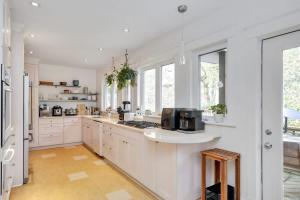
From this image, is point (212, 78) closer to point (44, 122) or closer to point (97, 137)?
point (97, 137)

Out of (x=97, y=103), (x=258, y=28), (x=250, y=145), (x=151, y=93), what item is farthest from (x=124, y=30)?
(x=97, y=103)

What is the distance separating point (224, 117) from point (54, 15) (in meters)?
2.58

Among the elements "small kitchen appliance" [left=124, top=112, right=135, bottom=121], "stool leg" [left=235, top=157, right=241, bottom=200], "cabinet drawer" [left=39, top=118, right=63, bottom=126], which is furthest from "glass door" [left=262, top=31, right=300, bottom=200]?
"cabinet drawer" [left=39, top=118, right=63, bottom=126]

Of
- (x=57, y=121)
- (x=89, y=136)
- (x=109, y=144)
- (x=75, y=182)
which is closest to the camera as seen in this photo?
(x=75, y=182)

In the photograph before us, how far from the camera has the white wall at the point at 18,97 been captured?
272cm

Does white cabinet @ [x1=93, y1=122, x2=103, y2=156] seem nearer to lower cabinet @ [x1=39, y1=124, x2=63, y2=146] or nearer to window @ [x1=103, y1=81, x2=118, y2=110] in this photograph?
window @ [x1=103, y1=81, x2=118, y2=110]

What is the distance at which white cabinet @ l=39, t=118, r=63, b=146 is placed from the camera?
497cm

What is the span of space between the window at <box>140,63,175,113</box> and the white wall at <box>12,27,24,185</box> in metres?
2.13

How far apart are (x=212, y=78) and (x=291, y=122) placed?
106 cm

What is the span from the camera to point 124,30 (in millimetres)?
2959

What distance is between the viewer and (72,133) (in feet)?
17.6

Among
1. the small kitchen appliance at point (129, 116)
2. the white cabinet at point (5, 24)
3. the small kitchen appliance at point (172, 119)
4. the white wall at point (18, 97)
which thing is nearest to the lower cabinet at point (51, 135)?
the white wall at point (18, 97)

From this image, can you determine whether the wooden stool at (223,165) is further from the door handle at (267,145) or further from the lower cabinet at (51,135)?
the lower cabinet at (51,135)

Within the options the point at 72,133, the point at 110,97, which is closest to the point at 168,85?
the point at 110,97
